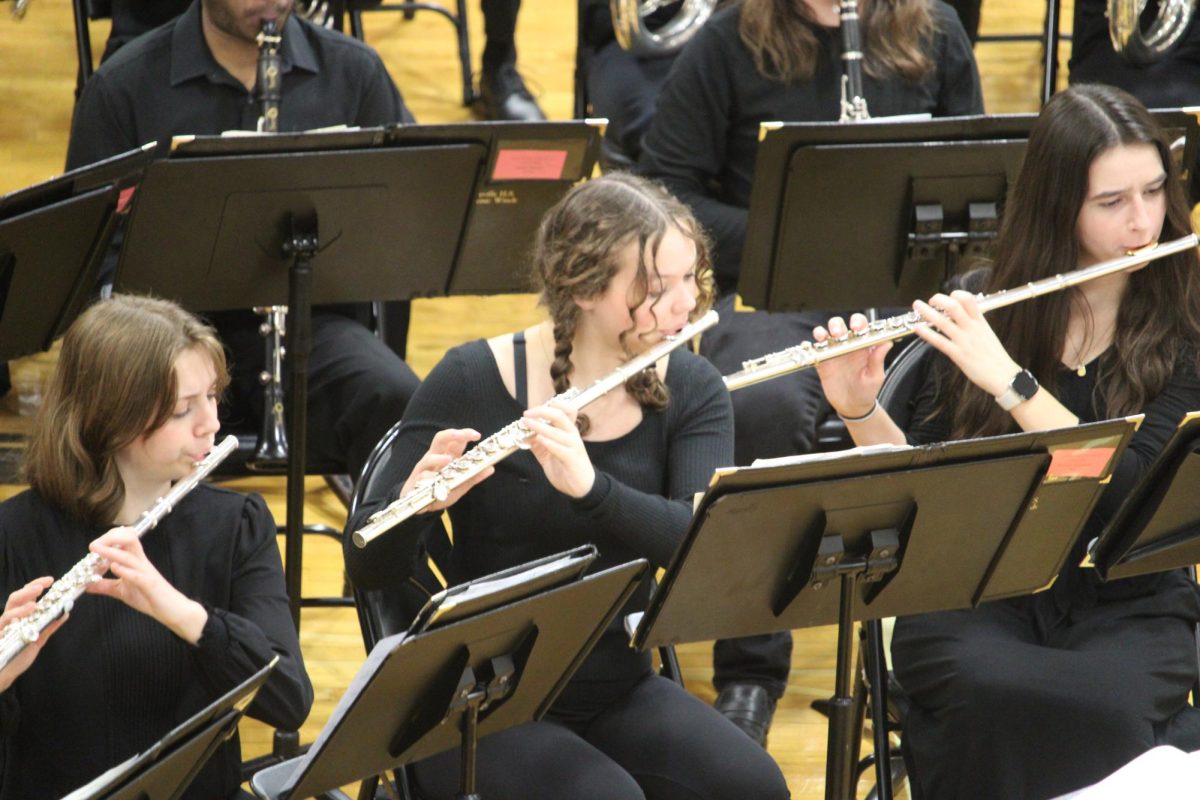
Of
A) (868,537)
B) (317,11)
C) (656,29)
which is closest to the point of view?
(868,537)

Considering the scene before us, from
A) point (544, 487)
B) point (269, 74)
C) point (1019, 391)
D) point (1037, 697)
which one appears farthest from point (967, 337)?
point (269, 74)

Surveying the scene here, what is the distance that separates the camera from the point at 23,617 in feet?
6.31

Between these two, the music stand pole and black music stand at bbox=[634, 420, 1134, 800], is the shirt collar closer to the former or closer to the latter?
the music stand pole

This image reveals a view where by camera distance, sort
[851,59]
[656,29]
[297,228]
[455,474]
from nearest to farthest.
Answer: [455,474] < [297,228] < [851,59] < [656,29]

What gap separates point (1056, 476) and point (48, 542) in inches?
49.0

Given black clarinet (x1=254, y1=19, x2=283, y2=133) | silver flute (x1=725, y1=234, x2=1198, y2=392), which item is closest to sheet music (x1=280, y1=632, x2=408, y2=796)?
silver flute (x1=725, y1=234, x2=1198, y2=392)

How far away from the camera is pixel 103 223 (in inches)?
103

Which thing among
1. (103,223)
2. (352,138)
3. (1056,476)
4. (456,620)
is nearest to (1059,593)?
(1056,476)

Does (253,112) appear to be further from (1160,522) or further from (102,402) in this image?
Result: (1160,522)

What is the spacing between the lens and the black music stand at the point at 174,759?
1588mm

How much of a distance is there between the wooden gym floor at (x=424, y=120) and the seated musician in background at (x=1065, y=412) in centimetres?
57

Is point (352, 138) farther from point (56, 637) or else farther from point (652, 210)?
point (56, 637)

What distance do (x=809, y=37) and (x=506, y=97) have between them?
1.85 meters

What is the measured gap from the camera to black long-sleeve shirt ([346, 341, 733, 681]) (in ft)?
7.59
